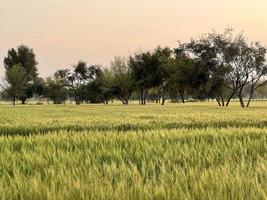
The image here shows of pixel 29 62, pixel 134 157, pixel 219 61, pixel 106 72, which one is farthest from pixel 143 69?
pixel 134 157

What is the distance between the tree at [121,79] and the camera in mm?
91625

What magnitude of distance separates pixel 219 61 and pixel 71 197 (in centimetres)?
5594

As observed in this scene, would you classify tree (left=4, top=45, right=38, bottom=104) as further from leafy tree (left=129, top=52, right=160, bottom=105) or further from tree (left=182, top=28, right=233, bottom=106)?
tree (left=182, top=28, right=233, bottom=106)

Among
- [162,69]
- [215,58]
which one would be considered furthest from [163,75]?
[215,58]

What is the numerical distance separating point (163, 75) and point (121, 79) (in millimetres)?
13505

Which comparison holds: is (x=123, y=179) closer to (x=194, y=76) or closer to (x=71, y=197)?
(x=71, y=197)

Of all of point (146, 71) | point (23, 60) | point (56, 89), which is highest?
point (23, 60)

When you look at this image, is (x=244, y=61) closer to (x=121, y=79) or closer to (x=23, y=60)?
(x=121, y=79)

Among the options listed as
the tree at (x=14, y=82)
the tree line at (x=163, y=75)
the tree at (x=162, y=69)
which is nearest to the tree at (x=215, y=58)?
the tree line at (x=163, y=75)

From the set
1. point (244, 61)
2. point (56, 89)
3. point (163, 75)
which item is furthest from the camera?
point (56, 89)

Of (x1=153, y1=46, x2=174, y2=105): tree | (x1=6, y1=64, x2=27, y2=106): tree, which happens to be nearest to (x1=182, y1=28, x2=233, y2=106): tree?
(x1=153, y1=46, x2=174, y2=105): tree

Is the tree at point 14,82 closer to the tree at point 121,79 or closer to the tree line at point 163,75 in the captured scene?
the tree line at point 163,75

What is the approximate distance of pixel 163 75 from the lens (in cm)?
8244

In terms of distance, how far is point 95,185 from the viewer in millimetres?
3271
